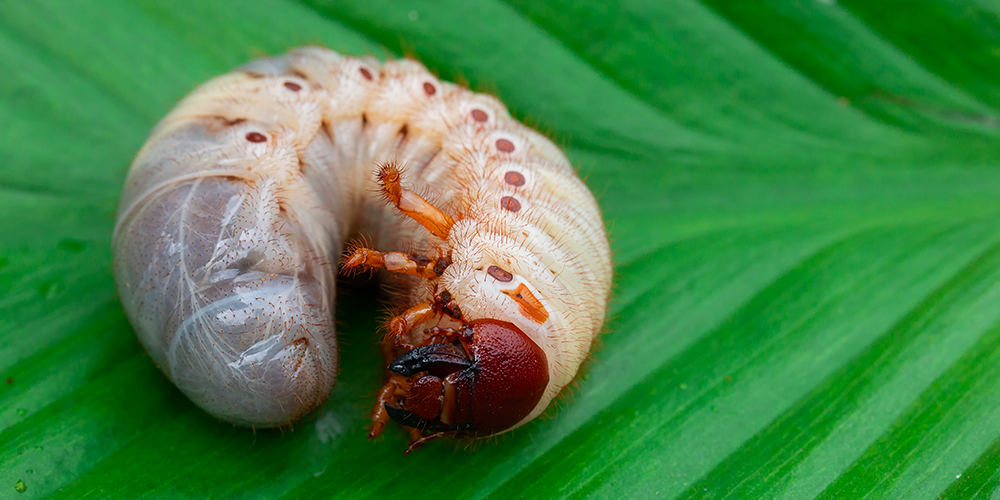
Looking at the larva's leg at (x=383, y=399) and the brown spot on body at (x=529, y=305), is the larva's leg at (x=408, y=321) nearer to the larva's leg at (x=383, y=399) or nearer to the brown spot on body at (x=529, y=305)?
the larva's leg at (x=383, y=399)

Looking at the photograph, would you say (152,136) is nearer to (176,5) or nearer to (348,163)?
(348,163)

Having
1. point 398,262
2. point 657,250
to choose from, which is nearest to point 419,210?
point 398,262

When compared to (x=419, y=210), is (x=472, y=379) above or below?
below

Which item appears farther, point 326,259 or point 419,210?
point 326,259

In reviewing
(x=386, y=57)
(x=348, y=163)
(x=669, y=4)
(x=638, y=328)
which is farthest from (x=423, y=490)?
(x=669, y=4)

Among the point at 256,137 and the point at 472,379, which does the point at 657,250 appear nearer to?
the point at 472,379

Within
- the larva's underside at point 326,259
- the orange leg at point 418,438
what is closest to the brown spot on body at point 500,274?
the larva's underside at point 326,259
